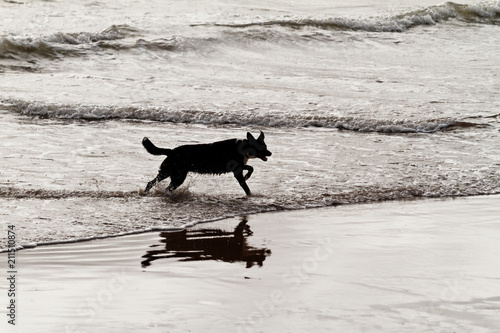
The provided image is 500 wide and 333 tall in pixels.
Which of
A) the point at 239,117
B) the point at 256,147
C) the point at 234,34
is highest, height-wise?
the point at 234,34

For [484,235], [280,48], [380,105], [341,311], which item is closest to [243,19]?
[280,48]

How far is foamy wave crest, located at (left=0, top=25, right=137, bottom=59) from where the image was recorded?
61.6ft

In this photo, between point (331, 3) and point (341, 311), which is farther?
point (331, 3)

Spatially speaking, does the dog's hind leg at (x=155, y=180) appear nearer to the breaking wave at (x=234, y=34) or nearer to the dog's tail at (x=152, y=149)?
the dog's tail at (x=152, y=149)

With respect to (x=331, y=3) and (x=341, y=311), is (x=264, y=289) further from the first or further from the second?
(x=331, y=3)

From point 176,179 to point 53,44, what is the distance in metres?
11.7

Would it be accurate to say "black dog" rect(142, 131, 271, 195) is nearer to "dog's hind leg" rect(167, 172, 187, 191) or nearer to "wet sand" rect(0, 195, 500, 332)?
"dog's hind leg" rect(167, 172, 187, 191)

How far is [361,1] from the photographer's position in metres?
28.2

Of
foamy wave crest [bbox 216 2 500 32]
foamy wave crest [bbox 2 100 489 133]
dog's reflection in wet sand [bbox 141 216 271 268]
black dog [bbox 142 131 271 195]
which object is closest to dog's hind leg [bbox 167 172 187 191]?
black dog [bbox 142 131 271 195]

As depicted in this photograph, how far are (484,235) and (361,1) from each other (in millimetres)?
22078

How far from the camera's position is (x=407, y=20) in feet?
81.0

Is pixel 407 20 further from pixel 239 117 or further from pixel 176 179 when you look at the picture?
pixel 176 179

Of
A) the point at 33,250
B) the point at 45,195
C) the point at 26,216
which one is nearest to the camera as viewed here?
the point at 33,250

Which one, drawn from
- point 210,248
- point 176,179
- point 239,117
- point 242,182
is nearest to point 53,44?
point 239,117
